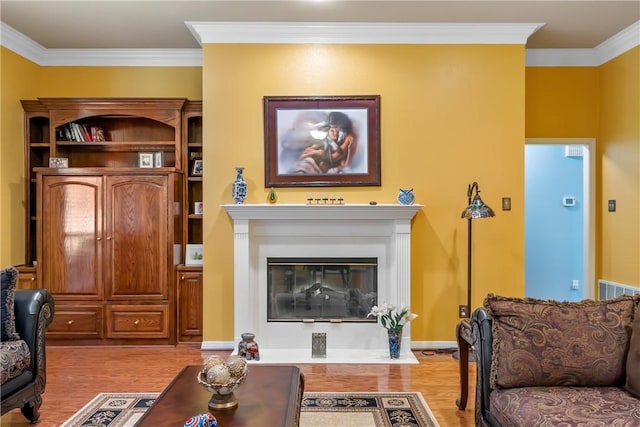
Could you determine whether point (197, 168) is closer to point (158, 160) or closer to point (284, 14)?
point (158, 160)

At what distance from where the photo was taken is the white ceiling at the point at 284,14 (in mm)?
3688

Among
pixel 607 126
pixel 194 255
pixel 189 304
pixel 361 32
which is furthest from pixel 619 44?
pixel 189 304

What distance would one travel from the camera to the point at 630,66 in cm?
428

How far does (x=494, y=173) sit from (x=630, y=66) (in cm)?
168

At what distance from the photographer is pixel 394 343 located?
154 inches

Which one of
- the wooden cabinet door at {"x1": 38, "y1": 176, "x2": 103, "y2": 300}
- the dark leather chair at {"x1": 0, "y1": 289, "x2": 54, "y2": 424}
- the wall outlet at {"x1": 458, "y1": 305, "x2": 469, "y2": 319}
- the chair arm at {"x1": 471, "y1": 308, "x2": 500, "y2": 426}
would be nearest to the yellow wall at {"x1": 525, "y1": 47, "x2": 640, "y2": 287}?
the wall outlet at {"x1": 458, "y1": 305, "x2": 469, "y2": 319}

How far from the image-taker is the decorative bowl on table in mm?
1887

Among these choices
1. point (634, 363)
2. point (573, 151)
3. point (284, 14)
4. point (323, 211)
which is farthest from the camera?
point (573, 151)

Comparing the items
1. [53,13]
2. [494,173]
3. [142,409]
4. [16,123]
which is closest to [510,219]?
[494,173]

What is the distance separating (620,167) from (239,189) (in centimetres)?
375

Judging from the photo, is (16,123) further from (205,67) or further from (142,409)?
(142,409)

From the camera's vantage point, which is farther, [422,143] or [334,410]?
[422,143]

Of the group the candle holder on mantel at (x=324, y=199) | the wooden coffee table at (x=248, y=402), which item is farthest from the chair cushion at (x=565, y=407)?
the candle holder on mantel at (x=324, y=199)

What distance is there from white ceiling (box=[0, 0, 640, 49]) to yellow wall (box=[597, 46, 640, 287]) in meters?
0.46
